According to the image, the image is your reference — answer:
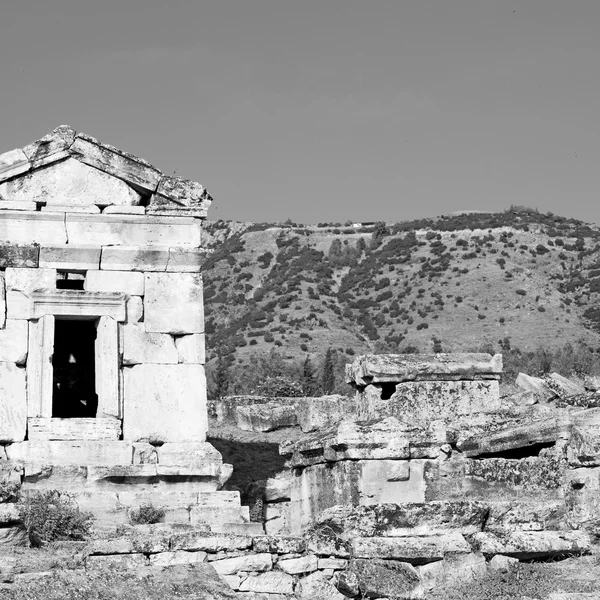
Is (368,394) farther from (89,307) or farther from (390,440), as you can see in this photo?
(89,307)

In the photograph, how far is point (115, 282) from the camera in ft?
51.5

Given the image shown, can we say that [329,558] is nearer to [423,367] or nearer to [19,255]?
[423,367]

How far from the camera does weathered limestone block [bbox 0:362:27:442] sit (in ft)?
48.4

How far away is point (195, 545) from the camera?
31.5 ft

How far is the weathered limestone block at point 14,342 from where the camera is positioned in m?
15.0

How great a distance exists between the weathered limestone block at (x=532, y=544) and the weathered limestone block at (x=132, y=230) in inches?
283

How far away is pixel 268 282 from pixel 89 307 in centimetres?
5564

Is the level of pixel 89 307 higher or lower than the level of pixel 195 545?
higher

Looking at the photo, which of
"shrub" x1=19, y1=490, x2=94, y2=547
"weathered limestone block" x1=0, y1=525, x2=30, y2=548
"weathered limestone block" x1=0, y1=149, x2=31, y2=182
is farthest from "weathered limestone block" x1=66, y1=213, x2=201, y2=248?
"weathered limestone block" x1=0, y1=525, x2=30, y2=548

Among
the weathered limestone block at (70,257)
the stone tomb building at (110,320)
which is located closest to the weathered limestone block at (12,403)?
the stone tomb building at (110,320)

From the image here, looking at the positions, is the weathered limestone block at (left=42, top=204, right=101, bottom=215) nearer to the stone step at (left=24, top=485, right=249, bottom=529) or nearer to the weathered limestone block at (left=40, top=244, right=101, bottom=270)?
the weathered limestone block at (left=40, top=244, right=101, bottom=270)

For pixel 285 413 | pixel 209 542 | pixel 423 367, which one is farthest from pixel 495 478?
pixel 285 413

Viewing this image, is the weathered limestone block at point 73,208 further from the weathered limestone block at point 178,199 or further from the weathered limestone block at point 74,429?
the weathered limestone block at point 74,429

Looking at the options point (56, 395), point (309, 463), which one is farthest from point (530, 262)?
point (309, 463)
